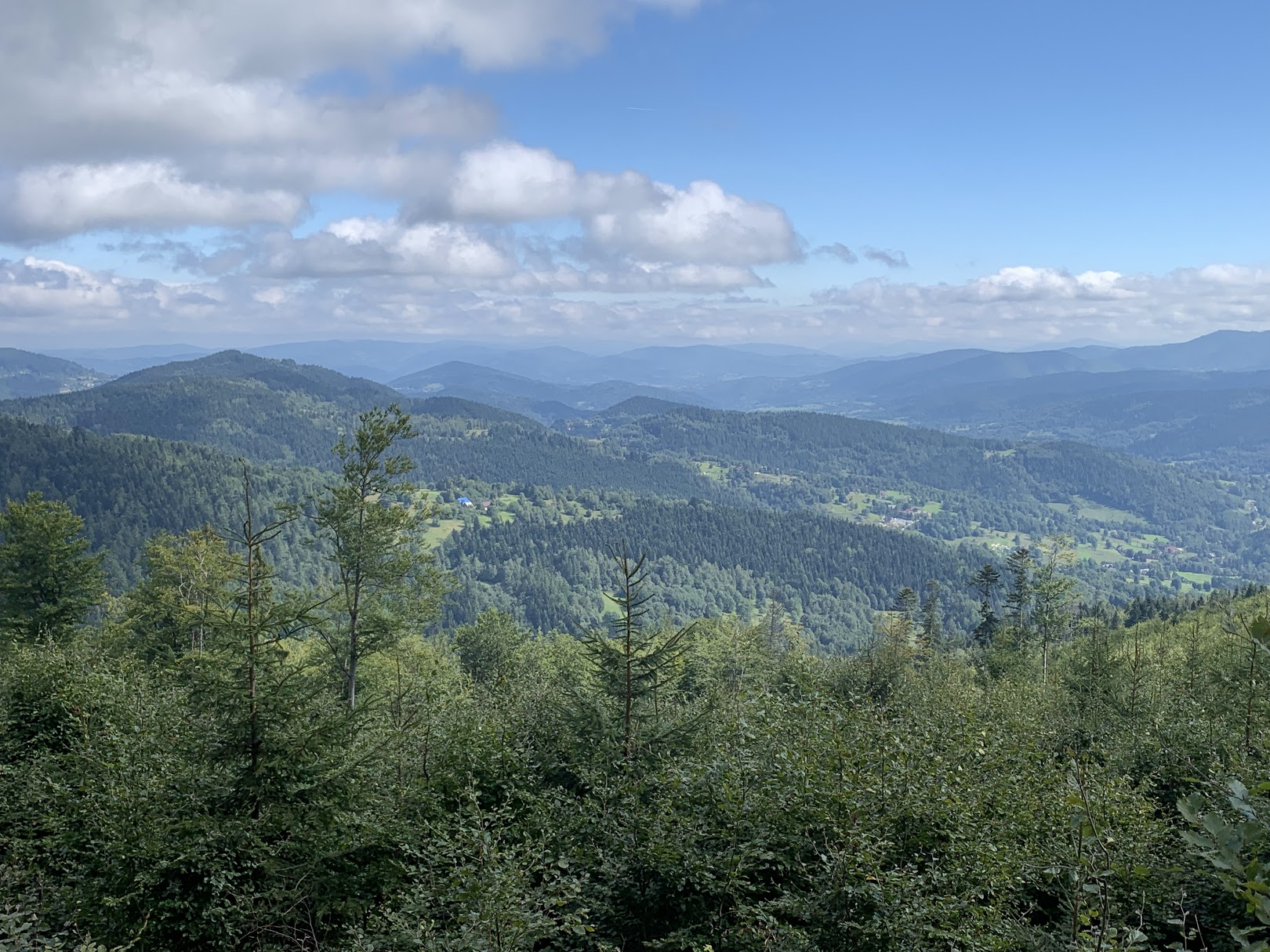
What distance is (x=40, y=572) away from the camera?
35.2 metres

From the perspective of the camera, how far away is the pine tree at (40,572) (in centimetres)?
3459

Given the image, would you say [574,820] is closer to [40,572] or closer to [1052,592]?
[40,572]

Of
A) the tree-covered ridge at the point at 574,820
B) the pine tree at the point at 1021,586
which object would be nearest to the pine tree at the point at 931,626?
the pine tree at the point at 1021,586

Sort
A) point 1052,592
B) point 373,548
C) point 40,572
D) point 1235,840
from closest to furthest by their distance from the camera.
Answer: point 1235,840 → point 373,548 → point 40,572 → point 1052,592

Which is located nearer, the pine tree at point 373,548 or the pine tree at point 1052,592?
the pine tree at point 373,548

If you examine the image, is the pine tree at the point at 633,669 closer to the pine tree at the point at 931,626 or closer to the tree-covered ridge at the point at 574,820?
the tree-covered ridge at the point at 574,820

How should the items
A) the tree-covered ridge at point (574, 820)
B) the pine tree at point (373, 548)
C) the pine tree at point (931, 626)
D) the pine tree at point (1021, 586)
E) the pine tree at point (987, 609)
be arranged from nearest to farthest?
the tree-covered ridge at point (574, 820), the pine tree at point (373, 548), the pine tree at point (1021, 586), the pine tree at point (987, 609), the pine tree at point (931, 626)

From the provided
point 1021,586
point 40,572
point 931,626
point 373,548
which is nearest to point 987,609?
point 931,626

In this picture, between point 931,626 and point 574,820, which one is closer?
point 574,820

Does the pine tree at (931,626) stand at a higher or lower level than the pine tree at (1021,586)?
lower

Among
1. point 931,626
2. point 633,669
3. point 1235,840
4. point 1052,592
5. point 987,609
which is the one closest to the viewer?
point 1235,840

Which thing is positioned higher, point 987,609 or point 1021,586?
point 1021,586

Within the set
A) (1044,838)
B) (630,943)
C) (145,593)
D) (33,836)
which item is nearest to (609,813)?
(630,943)

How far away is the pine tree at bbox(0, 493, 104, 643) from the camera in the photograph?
3459cm
